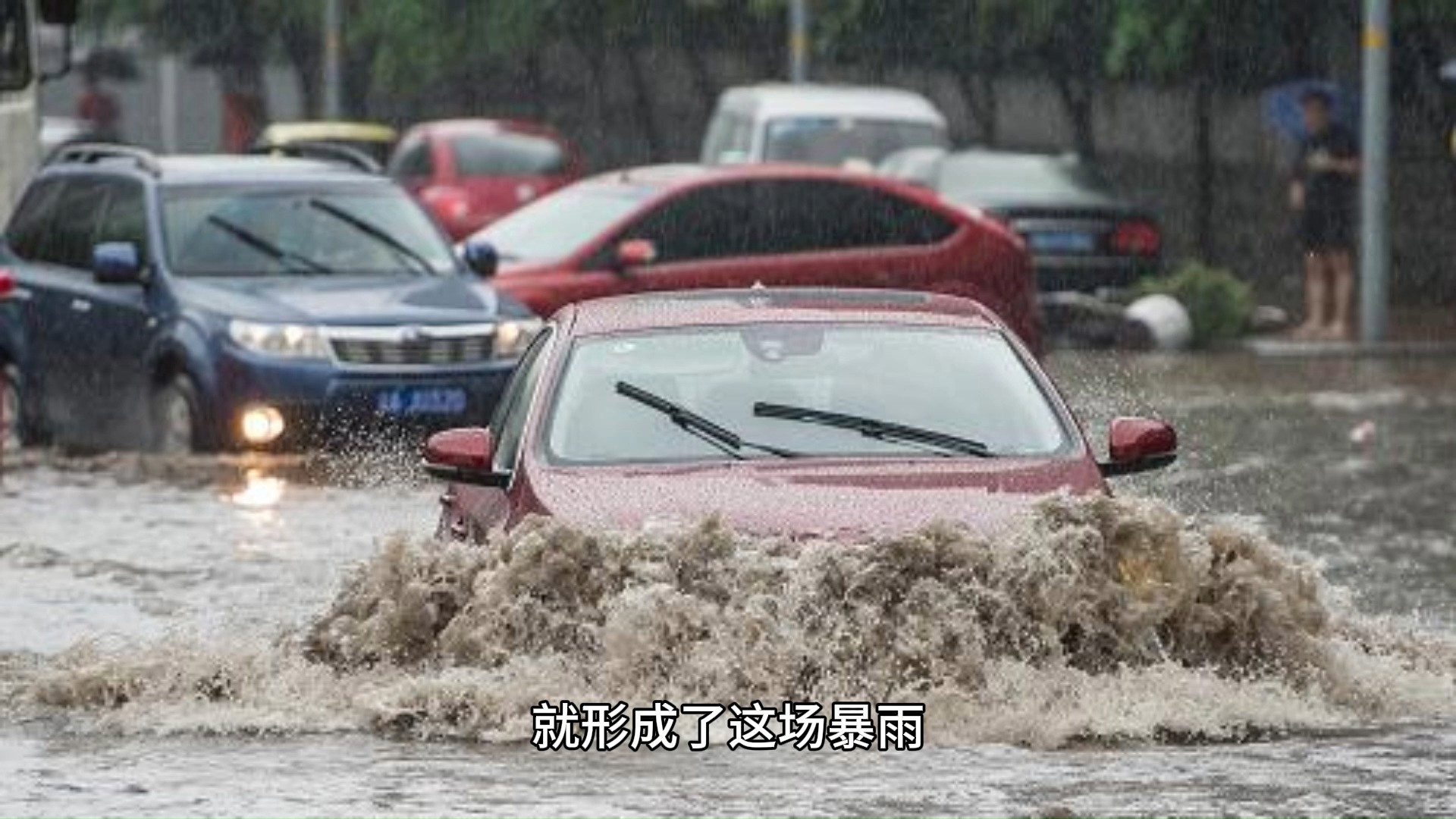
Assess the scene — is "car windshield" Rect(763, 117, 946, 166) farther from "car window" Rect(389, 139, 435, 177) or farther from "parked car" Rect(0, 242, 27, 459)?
"parked car" Rect(0, 242, 27, 459)

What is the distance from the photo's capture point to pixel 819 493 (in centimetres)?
1174

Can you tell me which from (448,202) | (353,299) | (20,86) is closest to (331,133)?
(448,202)

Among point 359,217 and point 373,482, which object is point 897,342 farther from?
point 359,217

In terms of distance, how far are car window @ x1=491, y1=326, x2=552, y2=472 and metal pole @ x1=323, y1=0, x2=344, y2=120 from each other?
1757 inches

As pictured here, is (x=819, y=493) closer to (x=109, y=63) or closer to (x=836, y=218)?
(x=836, y=218)

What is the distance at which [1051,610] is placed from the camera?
1141 centimetres

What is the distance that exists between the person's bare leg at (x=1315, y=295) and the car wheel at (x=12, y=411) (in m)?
12.5

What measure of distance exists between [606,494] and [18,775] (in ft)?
6.00

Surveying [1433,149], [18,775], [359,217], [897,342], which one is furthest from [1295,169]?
[18,775]

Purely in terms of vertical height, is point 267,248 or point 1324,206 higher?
point 267,248

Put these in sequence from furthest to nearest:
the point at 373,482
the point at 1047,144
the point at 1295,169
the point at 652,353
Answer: the point at 1047,144, the point at 1295,169, the point at 373,482, the point at 652,353

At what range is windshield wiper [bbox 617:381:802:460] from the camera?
1224cm

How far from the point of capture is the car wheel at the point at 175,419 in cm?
2164

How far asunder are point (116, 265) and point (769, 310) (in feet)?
30.6
